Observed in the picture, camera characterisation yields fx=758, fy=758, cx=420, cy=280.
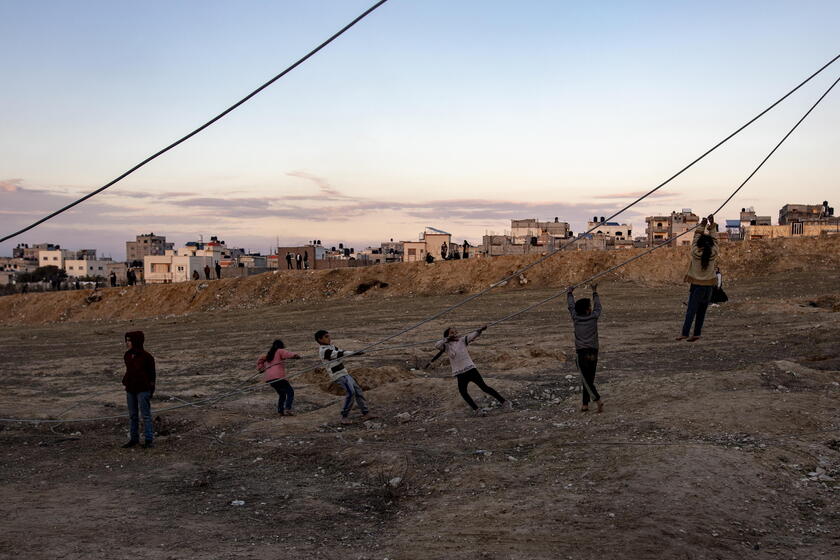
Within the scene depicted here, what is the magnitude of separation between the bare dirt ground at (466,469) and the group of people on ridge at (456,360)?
452mm

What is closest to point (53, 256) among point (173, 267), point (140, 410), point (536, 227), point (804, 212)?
point (173, 267)

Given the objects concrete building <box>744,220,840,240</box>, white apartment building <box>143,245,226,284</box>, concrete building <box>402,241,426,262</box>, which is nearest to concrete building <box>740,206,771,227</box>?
concrete building <box>744,220,840,240</box>

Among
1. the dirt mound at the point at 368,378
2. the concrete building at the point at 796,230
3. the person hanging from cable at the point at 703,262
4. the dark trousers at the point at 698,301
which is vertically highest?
the concrete building at the point at 796,230

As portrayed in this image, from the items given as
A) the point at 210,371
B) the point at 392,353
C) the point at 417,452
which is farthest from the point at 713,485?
the point at 210,371

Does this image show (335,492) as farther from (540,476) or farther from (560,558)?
(560,558)

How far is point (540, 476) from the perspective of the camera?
8664 mm

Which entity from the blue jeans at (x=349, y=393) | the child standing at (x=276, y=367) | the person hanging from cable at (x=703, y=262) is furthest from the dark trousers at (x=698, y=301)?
the child standing at (x=276, y=367)

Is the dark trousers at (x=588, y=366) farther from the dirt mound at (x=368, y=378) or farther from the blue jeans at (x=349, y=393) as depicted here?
the dirt mound at (x=368, y=378)

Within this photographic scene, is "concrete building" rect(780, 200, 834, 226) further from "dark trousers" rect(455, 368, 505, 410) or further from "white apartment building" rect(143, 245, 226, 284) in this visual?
"dark trousers" rect(455, 368, 505, 410)

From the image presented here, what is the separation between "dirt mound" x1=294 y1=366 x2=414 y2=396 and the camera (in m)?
17.3

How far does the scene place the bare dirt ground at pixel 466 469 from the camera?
7094 mm

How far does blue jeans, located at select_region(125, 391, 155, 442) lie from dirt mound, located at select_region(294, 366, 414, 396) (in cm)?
586

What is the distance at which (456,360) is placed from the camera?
1263cm

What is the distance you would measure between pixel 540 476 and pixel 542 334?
18.6 m
